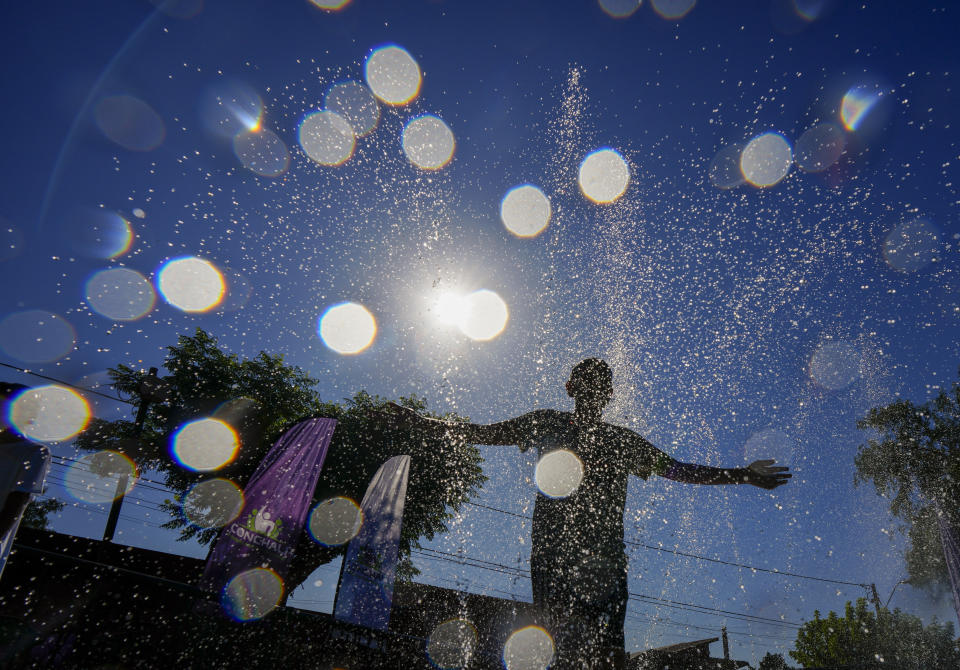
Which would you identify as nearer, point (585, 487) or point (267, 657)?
point (585, 487)

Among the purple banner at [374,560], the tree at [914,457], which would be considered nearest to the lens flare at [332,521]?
the purple banner at [374,560]

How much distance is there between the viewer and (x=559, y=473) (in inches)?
119

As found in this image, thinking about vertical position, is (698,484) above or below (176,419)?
below

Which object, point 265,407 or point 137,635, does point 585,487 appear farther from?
point 265,407

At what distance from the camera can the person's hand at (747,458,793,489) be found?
3.47m

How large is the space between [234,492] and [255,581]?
43.2 feet

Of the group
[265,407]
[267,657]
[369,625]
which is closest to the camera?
[267,657]

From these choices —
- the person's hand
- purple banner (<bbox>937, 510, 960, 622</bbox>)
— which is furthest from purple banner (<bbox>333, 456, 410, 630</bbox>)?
purple banner (<bbox>937, 510, 960, 622</bbox>)

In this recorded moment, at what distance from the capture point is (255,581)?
6.57 metres

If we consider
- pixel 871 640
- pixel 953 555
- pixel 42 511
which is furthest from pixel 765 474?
pixel 42 511

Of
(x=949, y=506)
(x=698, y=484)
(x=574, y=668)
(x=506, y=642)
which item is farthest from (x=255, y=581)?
(x=949, y=506)

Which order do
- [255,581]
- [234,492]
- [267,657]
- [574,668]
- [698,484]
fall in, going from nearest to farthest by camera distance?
[574,668] < [698,484] < [267,657] < [255,581] < [234,492]

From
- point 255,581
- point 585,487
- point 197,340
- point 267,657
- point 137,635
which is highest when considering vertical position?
point 197,340

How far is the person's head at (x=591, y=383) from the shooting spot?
11.2 ft
